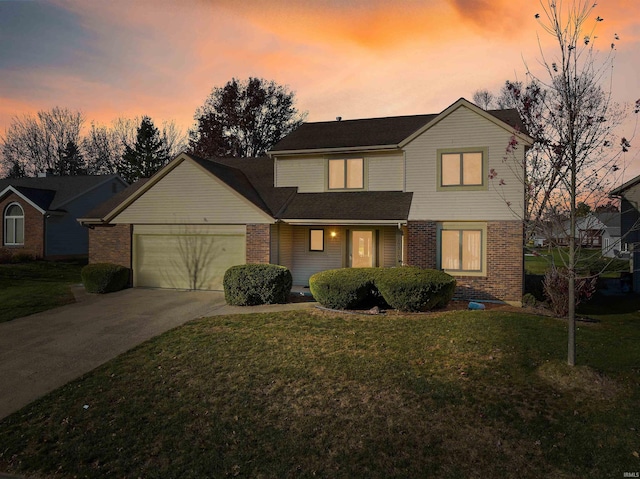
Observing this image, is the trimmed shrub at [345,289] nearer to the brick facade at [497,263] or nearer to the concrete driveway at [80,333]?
the concrete driveway at [80,333]

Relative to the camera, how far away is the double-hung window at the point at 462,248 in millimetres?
13906

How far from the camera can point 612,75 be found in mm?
7320

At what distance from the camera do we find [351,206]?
15.3 meters

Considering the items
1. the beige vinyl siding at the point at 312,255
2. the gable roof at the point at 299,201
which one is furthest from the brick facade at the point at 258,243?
the beige vinyl siding at the point at 312,255

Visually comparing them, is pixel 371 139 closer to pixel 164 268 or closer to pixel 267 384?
pixel 164 268

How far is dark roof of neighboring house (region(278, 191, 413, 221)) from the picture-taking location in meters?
14.4

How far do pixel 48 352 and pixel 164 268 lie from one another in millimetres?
7833

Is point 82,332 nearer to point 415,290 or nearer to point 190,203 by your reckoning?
point 190,203

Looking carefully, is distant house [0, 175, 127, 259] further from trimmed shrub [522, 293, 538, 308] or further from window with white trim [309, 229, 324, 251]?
trimmed shrub [522, 293, 538, 308]

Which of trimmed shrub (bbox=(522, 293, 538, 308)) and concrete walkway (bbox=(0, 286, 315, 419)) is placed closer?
concrete walkway (bbox=(0, 286, 315, 419))

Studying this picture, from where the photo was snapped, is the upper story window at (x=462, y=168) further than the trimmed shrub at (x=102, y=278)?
No

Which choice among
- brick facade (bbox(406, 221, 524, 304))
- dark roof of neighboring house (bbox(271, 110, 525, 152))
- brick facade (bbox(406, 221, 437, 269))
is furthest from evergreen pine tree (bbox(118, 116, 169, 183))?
brick facade (bbox(406, 221, 524, 304))

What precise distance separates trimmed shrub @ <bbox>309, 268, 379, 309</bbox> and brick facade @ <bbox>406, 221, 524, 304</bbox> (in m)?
3.37

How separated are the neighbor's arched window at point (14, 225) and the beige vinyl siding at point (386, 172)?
26.6 meters
